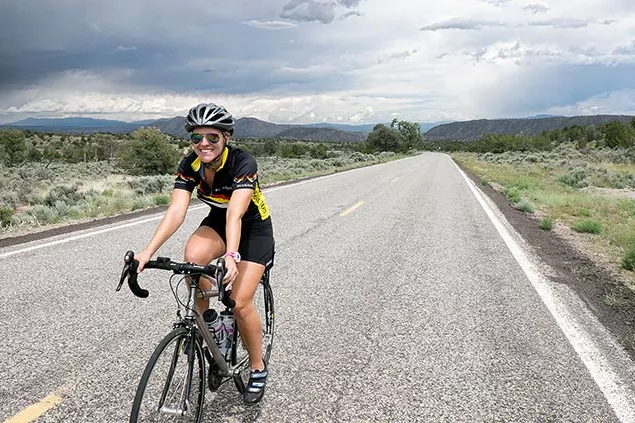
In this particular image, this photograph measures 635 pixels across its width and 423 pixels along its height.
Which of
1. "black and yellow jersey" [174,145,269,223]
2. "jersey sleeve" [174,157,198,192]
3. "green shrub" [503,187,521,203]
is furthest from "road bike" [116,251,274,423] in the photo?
"green shrub" [503,187,521,203]

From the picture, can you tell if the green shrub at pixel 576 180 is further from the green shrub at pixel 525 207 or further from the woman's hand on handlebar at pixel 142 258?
the woman's hand on handlebar at pixel 142 258

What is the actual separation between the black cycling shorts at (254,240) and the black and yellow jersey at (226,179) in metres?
0.06

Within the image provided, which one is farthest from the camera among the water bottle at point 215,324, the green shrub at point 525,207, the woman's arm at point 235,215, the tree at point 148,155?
the tree at point 148,155

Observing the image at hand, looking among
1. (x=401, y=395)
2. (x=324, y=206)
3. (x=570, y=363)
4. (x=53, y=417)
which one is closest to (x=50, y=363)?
(x=53, y=417)

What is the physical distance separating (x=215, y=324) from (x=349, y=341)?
1733mm

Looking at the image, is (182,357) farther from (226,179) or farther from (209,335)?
(226,179)

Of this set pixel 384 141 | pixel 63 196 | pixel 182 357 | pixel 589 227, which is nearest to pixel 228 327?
pixel 182 357

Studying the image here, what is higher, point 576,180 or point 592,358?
point 592,358

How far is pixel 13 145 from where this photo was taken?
5291 cm

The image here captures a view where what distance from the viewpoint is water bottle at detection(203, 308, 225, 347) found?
295cm

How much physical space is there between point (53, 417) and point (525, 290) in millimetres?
5131

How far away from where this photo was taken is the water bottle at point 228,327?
10.3 ft

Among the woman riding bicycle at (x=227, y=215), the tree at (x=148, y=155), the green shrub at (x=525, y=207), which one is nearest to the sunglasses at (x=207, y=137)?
the woman riding bicycle at (x=227, y=215)

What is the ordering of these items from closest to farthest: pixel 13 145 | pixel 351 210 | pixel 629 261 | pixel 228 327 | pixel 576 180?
pixel 228 327 → pixel 629 261 → pixel 351 210 → pixel 576 180 → pixel 13 145
